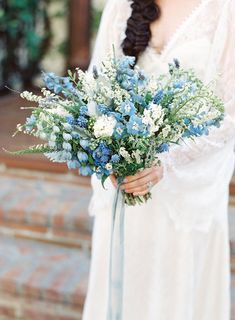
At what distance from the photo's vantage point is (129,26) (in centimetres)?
219

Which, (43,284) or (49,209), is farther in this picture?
(49,209)

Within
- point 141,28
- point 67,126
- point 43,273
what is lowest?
point 43,273

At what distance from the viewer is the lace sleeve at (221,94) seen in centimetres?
198

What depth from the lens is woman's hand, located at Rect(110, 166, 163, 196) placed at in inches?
72.7

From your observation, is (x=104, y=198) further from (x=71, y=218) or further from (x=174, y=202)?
(x=71, y=218)

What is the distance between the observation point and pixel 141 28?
216 centimetres

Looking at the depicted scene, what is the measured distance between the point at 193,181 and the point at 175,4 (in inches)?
25.1

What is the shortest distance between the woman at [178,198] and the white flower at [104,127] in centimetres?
33

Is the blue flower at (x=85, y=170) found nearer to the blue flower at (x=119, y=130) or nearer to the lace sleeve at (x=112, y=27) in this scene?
the blue flower at (x=119, y=130)

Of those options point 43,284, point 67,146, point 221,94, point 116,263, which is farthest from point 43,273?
point 67,146

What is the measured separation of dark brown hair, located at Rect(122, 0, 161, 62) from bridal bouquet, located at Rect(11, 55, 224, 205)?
431 mm

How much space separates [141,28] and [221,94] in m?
0.39

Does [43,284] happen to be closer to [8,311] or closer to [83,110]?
[8,311]

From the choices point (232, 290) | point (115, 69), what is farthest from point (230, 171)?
Answer: point (232, 290)
